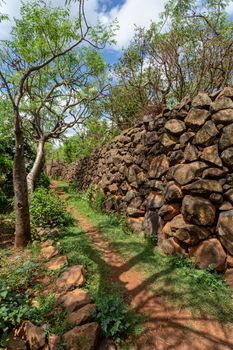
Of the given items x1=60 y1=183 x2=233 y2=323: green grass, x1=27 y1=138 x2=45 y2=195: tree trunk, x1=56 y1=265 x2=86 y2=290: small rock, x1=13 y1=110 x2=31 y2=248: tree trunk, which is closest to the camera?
x1=60 y1=183 x2=233 y2=323: green grass

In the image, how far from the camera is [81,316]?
3236 mm

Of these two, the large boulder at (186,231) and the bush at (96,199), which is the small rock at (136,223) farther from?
the bush at (96,199)

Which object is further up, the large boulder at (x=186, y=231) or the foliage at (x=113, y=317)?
the large boulder at (x=186, y=231)

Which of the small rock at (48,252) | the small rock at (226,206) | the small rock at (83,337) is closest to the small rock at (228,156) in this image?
the small rock at (226,206)

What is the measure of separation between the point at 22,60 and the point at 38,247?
396 inches

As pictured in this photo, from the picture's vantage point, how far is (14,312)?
10.6ft

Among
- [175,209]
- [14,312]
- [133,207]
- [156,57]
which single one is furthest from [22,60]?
Answer: [14,312]

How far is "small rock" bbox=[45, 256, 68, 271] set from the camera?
4554 millimetres

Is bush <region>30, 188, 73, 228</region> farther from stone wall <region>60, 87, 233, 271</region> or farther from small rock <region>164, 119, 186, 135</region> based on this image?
small rock <region>164, 119, 186, 135</region>

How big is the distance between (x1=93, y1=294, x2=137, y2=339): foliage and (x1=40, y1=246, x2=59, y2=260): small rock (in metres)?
1.81

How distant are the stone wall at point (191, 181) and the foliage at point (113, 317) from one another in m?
1.85

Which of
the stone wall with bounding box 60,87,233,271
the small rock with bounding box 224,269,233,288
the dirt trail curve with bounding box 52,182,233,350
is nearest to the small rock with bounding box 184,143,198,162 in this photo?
the stone wall with bounding box 60,87,233,271

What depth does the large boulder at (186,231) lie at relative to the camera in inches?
183

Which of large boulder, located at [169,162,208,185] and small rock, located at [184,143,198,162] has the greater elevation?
small rock, located at [184,143,198,162]
